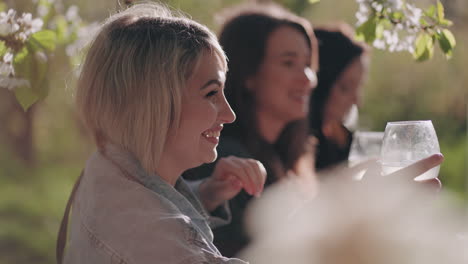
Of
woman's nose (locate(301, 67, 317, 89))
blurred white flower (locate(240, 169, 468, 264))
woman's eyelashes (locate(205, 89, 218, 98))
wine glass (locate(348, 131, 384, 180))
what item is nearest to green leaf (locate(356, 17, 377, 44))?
blurred white flower (locate(240, 169, 468, 264))

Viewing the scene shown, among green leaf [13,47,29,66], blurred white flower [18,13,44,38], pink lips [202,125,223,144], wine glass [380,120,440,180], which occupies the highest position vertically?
blurred white flower [18,13,44,38]

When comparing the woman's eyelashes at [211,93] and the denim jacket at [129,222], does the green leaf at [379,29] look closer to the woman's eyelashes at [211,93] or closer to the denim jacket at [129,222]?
the woman's eyelashes at [211,93]

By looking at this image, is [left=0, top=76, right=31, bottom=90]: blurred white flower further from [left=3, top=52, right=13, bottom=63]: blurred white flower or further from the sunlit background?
the sunlit background

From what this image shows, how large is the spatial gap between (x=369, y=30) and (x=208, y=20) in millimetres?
5025

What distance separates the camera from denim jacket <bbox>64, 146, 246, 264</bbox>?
1295 mm

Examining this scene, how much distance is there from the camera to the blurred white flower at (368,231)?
1633 mm

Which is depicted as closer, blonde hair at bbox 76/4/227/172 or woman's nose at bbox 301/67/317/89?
blonde hair at bbox 76/4/227/172

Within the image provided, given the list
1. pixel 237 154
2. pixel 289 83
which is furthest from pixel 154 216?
pixel 289 83

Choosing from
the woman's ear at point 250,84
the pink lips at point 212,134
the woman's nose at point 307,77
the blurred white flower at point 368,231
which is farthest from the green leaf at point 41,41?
the woman's nose at point 307,77

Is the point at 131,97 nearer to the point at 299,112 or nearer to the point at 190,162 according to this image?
the point at 190,162

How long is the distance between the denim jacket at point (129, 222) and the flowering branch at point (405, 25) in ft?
2.94

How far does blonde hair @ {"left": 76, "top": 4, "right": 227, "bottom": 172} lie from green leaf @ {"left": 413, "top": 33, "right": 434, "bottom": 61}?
2.40 feet

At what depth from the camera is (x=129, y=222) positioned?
1.33 m

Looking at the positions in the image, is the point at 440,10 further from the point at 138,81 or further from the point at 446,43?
the point at 138,81
